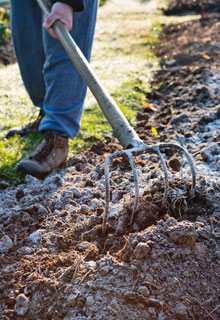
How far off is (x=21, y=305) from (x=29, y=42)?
2338 mm

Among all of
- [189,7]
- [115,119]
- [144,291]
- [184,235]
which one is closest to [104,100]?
[115,119]

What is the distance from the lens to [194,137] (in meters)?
3.19

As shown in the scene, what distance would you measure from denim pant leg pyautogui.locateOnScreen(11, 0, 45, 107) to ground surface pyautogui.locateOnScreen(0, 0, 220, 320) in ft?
2.74

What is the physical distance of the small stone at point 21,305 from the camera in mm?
1645

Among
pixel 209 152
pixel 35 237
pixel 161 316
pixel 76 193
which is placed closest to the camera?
pixel 161 316

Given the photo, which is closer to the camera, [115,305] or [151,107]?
[115,305]

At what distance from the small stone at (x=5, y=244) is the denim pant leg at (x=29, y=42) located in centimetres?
173

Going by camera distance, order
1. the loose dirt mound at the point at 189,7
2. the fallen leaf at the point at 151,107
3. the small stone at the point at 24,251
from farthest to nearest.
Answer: the loose dirt mound at the point at 189,7 → the fallen leaf at the point at 151,107 → the small stone at the point at 24,251

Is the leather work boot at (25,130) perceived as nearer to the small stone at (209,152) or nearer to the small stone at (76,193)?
the small stone at (76,193)

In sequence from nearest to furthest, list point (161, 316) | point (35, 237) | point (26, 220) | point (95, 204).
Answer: point (161, 316)
point (35, 237)
point (26, 220)
point (95, 204)

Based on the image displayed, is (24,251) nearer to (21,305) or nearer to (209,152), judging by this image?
(21,305)

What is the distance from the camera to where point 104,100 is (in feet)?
7.75

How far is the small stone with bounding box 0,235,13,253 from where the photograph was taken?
203cm

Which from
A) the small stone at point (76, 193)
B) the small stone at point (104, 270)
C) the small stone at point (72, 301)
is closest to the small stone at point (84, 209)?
the small stone at point (76, 193)
